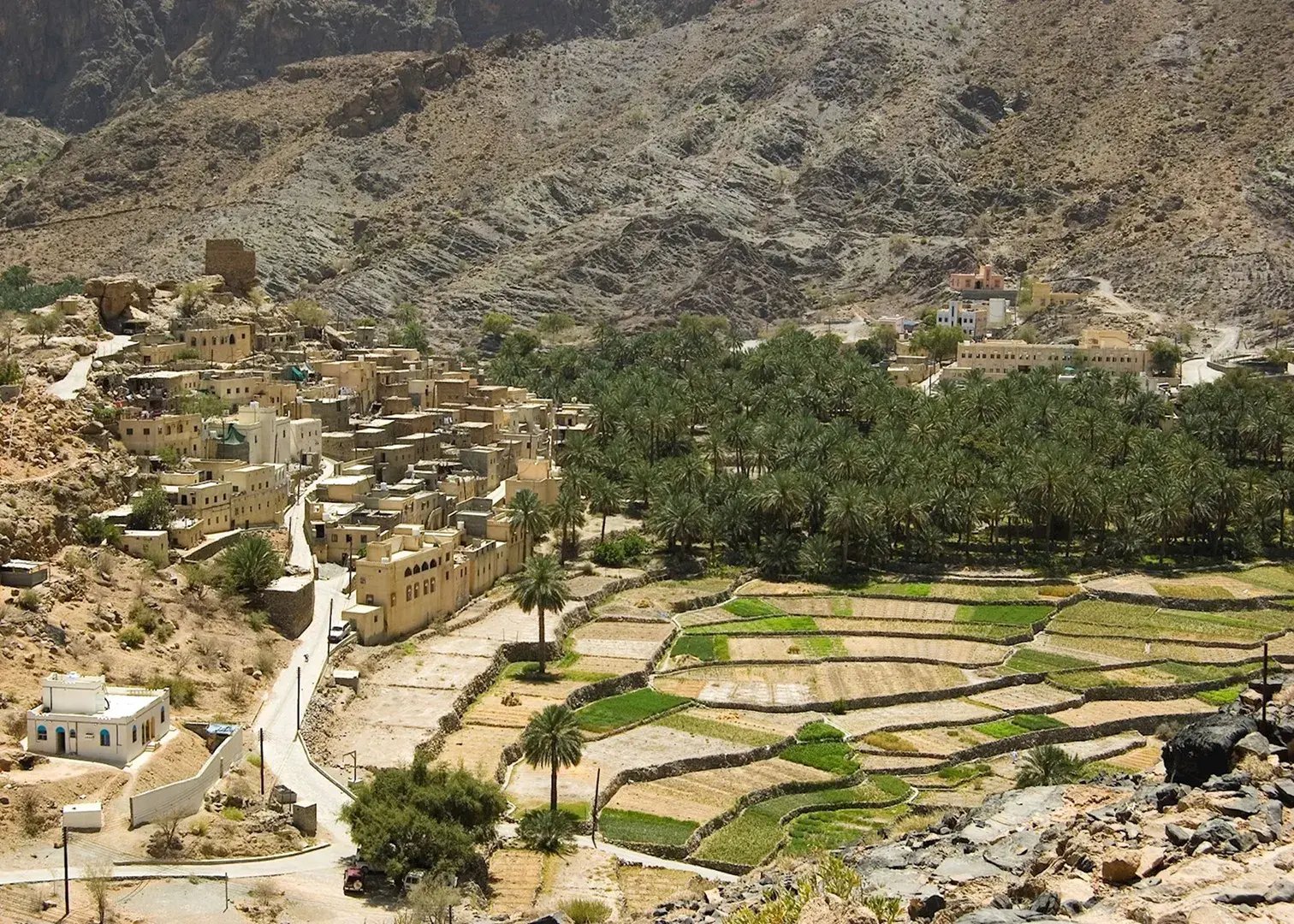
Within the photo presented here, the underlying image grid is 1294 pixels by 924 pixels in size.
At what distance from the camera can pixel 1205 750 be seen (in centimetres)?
2442

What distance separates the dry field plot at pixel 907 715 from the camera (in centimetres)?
5362

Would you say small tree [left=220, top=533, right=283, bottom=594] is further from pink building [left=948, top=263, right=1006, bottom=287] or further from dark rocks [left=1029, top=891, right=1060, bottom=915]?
pink building [left=948, top=263, right=1006, bottom=287]

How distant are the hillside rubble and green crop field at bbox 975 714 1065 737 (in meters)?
24.9

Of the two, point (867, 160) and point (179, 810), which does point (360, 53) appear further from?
point (179, 810)

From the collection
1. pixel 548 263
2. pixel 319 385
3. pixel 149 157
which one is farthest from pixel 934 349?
pixel 149 157

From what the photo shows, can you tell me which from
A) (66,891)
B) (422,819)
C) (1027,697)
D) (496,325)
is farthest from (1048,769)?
(496,325)

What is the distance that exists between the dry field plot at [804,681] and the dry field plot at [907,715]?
822mm

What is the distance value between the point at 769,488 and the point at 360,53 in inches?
5455

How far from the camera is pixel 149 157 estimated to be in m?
153

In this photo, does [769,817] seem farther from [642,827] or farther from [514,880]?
[514,880]

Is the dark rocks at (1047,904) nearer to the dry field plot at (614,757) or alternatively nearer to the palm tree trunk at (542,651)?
the dry field plot at (614,757)

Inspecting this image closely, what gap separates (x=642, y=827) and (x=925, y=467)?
1469 inches

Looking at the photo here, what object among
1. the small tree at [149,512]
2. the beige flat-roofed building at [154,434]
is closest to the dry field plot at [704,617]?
the small tree at [149,512]

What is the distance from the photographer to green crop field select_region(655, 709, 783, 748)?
5188 centimetres
